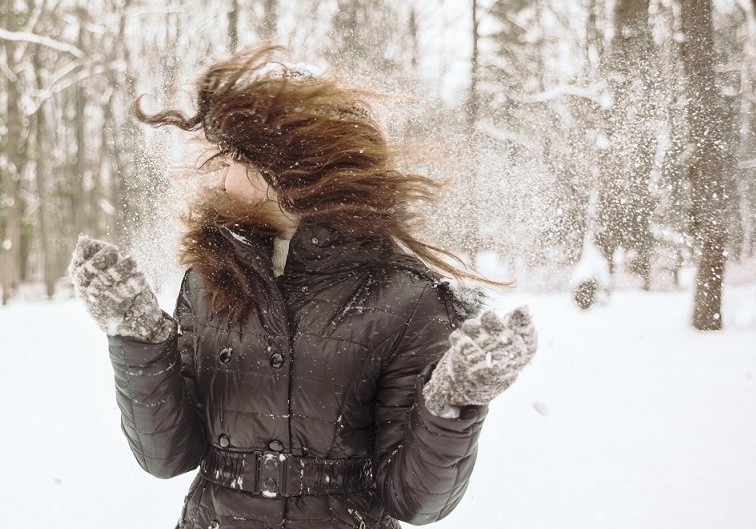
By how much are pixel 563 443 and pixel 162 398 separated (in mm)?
4187

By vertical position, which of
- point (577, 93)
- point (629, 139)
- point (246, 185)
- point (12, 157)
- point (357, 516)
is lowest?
point (357, 516)

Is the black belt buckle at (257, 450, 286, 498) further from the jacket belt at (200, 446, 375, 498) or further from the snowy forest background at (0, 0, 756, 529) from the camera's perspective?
the snowy forest background at (0, 0, 756, 529)

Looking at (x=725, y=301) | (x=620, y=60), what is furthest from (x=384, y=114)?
(x=620, y=60)

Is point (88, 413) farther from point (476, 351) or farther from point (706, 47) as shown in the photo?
point (706, 47)

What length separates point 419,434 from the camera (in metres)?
1.25

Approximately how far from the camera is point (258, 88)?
145cm

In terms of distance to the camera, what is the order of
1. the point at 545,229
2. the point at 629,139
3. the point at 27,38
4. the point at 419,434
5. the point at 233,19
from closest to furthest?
the point at 419,434, the point at 629,139, the point at 545,229, the point at 233,19, the point at 27,38

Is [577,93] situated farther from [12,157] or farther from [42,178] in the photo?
[42,178]

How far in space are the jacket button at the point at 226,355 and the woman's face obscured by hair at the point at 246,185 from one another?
344 mm

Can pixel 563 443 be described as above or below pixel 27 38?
below

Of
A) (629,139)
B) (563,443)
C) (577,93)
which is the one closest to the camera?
(563,443)

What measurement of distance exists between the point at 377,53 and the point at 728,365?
905 cm

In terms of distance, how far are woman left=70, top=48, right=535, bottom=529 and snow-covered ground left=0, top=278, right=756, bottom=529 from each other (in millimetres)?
2612

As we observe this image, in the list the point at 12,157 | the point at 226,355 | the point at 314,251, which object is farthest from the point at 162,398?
the point at 12,157
